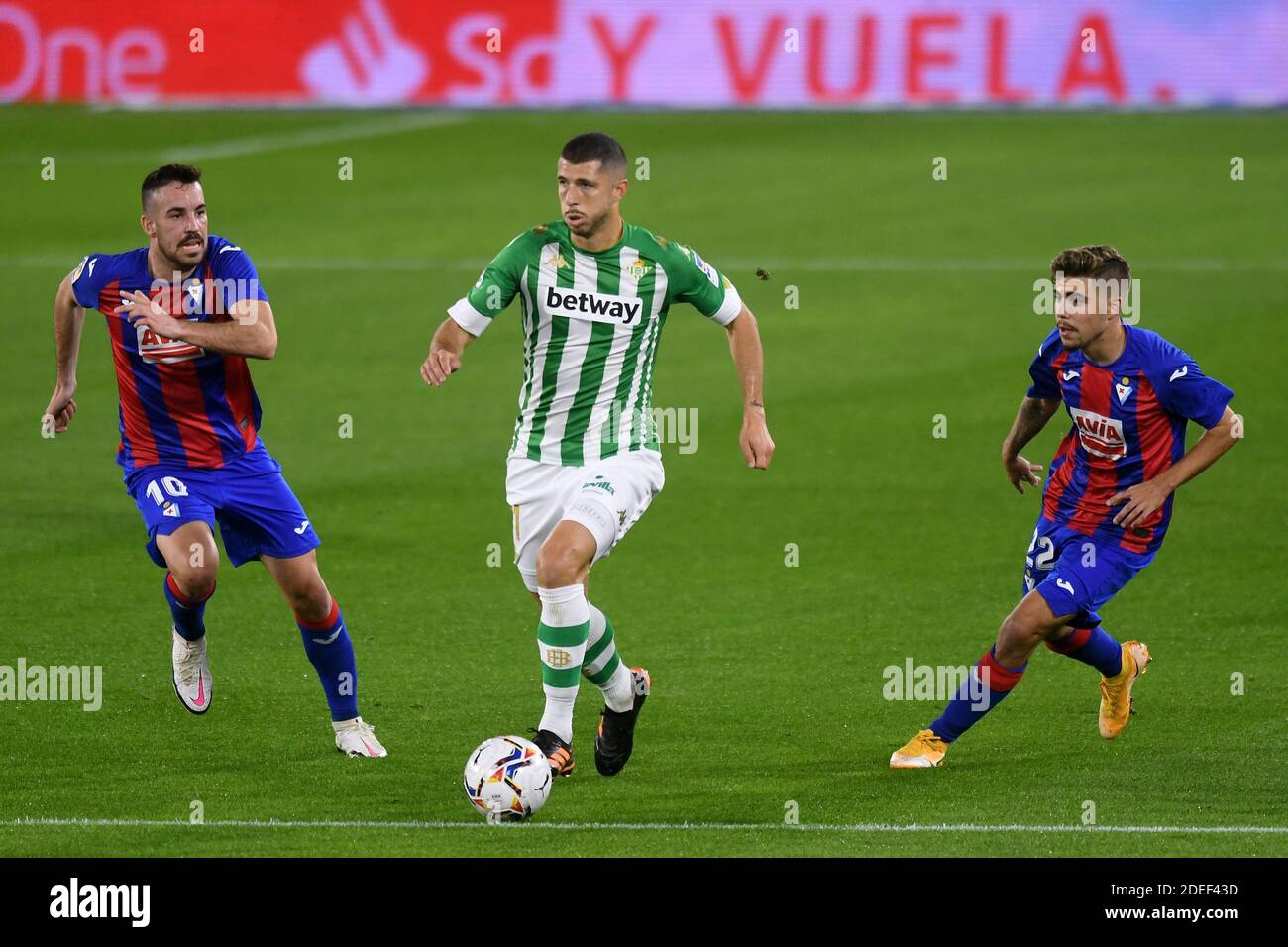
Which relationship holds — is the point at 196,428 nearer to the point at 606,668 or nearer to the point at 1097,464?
the point at 606,668

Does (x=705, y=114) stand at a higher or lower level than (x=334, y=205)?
higher

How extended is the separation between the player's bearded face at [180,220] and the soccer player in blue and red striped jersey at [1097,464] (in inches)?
133

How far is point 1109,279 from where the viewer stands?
26.7 ft

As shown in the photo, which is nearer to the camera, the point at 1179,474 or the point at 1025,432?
the point at 1179,474

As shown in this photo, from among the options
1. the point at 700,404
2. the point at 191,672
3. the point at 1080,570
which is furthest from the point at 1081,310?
the point at 700,404

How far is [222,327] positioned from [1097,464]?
351cm

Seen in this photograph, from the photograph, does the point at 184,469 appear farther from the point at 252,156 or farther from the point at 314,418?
the point at 252,156

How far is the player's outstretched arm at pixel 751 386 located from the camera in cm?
793

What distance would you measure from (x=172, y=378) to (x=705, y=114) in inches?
814

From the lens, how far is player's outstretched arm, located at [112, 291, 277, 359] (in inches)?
308

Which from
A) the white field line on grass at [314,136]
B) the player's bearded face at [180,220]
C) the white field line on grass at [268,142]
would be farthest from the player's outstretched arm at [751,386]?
the white field line on grass at [314,136]

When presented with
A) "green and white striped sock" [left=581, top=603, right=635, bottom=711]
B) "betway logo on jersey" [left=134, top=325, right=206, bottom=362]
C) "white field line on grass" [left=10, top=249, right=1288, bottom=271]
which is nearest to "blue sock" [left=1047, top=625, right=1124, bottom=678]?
"green and white striped sock" [left=581, top=603, right=635, bottom=711]

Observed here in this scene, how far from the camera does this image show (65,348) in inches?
343
